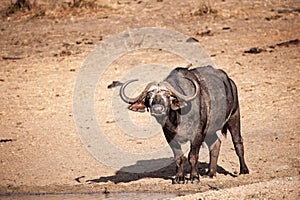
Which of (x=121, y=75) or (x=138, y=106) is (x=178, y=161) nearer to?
(x=138, y=106)

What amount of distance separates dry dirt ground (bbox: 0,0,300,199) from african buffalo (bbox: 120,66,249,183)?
1.79 ft

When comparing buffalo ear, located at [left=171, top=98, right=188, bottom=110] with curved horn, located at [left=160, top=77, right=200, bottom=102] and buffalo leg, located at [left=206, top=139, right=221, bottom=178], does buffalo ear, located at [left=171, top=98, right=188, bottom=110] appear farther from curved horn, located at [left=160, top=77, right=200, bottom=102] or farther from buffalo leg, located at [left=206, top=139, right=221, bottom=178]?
buffalo leg, located at [left=206, top=139, right=221, bottom=178]

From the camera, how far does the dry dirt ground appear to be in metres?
10.8

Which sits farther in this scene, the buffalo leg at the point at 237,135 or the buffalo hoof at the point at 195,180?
the buffalo leg at the point at 237,135

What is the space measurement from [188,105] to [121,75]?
6001 millimetres

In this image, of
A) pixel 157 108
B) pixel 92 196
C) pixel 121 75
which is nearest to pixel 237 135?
pixel 157 108

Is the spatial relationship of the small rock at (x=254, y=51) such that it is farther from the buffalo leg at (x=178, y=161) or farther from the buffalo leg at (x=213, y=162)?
the buffalo leg at (x=178, y=161)

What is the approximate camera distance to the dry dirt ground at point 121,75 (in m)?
10.8

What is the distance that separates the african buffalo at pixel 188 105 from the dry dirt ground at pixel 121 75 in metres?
0.55

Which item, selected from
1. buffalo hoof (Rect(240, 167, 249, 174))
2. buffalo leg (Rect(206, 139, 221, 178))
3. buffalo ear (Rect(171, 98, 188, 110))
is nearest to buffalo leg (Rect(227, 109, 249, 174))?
buffalo hoof (Rect(240, 167, 249, 174))

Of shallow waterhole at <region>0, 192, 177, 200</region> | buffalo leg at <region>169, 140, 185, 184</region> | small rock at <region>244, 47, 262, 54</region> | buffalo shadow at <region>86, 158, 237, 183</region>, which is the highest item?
buffalo leg at <region>169, 140, 185, 184</region>

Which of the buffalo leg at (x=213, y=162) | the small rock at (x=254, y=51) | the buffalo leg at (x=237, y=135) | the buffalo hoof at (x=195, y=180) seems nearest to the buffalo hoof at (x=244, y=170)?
the buffalo leg at (x=237, y=135)

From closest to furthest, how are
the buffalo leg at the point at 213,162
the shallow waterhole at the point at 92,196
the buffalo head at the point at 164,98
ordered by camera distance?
the buffalo head at the point at 164,98 < the shallow waterhole at the point at 92,196 < the buffalo leg at the point at 213,162

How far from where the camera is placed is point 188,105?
33.3ft
